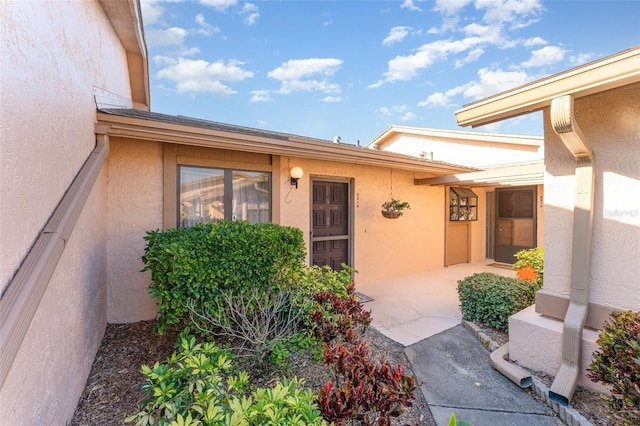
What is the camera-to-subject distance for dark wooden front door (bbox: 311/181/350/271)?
265 inches

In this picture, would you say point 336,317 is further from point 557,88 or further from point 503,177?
point 503,177

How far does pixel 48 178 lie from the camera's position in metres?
2.14

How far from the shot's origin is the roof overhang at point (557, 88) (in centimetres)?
267

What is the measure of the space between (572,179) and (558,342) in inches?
77.7

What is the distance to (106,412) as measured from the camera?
2754 millimetres

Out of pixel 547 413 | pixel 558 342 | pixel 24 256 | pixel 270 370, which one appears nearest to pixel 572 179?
pixel 558 342

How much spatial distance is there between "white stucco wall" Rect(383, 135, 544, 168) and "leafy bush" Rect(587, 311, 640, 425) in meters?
8.36

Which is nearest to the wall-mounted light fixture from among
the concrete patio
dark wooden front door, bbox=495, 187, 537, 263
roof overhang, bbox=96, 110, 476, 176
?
roof overhang, bbox=96, 110, 476, 176

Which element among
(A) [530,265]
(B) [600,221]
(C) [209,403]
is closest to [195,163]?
(C) [209,403]

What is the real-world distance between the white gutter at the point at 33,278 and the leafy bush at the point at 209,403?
2.53 feet

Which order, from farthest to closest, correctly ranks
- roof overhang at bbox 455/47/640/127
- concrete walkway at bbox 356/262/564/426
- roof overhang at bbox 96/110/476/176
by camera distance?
roof overhang at bbox 96/110/476/176 < concrete walkway at bbox 356/262/564/426 < roof overhang at bbox 455/47/640/127

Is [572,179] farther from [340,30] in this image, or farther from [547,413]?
[340,30]

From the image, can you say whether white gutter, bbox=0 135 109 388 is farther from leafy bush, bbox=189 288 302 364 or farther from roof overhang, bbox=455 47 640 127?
roof overhang, bbox=455 47 640 127

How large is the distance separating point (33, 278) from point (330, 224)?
18.5 feet
